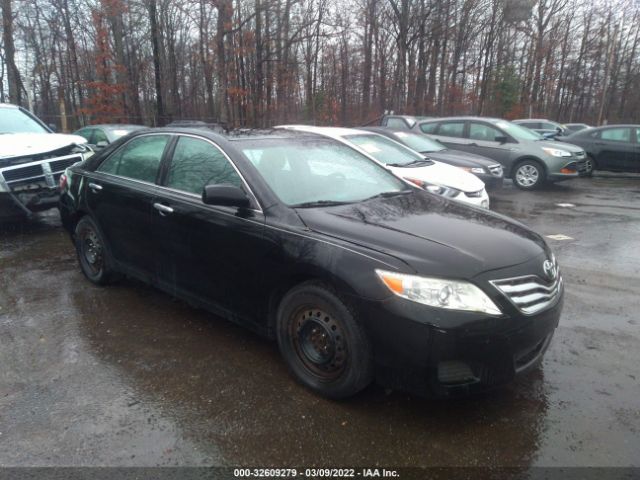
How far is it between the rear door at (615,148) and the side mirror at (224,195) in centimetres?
1321

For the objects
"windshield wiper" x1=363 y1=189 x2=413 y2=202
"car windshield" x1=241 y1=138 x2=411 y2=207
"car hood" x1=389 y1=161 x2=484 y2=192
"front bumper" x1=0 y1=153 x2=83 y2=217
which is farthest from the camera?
"car hood" x1=389 y1=161 x2=484 y2=192

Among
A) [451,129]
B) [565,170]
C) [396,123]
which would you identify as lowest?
[565,170]

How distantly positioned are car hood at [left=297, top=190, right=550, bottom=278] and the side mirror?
0.42 metres

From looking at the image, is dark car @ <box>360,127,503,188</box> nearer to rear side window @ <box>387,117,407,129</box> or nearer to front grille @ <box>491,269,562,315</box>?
rear side window @ <box>387,117,407,129</box>

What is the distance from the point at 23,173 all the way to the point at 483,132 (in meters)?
9.73

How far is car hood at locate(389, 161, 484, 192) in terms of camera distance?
6.76m

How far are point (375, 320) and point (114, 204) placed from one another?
2.84 meters

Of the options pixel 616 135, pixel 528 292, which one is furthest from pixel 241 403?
pixel 616 135

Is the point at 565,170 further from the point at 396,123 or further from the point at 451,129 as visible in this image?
the point at 396,123

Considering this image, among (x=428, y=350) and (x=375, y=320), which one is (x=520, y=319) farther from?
(x=375, y=320)

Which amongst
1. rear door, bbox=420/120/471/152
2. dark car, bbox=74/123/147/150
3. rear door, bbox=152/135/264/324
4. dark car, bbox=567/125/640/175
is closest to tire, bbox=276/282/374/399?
rear door, bbox=152/135/264/324

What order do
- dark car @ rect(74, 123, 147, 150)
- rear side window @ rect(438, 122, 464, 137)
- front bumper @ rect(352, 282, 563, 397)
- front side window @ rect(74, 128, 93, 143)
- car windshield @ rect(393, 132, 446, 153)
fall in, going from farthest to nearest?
rear side window @ rect(438, 122, 464, 137)
front side window @ rect(74, 128, 93, 143)
dark car @ rect(74, 123, 147, 150)
car windshield @ rect(393, 132, 446, 153)
front bumper @ rect(352, 282, 563, 397)

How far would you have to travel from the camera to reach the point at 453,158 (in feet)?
29.9

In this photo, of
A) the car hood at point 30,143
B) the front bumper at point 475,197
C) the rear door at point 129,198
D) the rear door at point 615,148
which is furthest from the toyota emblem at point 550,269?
the rear door at point 615,148
